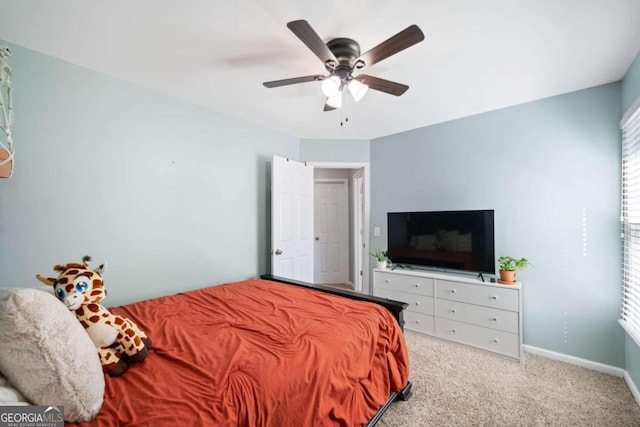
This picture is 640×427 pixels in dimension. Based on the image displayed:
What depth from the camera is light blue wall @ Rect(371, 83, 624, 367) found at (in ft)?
7.18

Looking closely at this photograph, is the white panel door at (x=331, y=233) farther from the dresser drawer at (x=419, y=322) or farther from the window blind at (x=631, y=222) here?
the window blind at (x=631, y=222)

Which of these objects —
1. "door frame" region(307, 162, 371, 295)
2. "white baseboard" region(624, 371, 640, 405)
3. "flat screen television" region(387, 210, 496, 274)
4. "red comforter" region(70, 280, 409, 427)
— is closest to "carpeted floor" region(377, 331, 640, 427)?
"white baseboard" region(624, 371, 640, 405)

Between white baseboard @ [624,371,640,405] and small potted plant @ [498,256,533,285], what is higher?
small potted plant @ [498,256,533,285]

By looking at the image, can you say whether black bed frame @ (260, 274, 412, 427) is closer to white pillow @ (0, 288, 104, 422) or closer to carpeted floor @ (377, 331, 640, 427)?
carpeted floor @ (377, 331, 640, 427)

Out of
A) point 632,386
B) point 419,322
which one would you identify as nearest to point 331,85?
point 419,322

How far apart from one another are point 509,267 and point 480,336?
2.36ft

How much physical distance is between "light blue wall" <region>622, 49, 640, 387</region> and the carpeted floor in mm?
158

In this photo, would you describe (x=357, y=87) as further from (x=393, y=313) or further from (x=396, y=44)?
(x=393, y=313)

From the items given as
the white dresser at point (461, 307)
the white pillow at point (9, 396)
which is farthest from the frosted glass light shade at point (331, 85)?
the white dresser at point (461, 307)

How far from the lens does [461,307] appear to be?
2.60 m

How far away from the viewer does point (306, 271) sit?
3.54 metres

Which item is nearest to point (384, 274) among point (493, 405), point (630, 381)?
point (493, 405)

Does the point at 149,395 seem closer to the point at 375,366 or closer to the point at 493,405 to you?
the point at 375,366

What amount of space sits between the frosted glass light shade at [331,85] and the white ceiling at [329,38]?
264 mm
